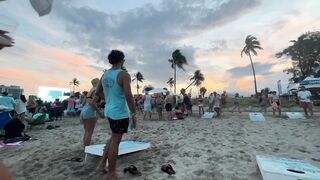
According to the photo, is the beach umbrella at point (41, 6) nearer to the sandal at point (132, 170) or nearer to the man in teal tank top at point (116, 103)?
the man in teal tank top at point (116, 103)

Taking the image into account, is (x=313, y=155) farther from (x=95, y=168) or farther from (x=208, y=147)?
(x=95, y=168)

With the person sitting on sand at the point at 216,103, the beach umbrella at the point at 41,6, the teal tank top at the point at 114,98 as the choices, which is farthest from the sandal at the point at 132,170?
the person sitting on sand at the point at 216,103

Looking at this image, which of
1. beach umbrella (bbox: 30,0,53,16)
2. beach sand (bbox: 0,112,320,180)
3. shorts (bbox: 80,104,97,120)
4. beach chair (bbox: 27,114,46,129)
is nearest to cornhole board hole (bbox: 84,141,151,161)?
beach sand (bbox: 0,112,320,180)

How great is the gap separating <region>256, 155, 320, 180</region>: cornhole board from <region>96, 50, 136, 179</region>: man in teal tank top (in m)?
1.95

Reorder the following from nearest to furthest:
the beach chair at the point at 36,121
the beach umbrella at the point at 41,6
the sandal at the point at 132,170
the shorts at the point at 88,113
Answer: the beach umbrella at the point at 41,6 → the sandal at the point at 132,170 → the shorts at the point at 88,113 → the beach chair at the point at 36,121

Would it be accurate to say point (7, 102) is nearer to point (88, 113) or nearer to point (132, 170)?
point (88, 113)

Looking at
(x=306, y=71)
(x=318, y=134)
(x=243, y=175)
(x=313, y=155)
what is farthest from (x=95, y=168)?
(x=306, y=71)

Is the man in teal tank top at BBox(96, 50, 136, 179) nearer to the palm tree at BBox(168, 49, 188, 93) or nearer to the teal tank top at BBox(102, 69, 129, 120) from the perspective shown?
the teal tank top at BBox(102, 69, 129, 120)

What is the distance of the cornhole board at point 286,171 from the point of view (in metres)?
3.27

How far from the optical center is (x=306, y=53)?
148 feet

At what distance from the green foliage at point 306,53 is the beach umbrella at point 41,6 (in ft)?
156

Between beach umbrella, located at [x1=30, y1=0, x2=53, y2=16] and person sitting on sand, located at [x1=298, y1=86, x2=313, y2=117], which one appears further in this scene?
person sitting on sand, located at [x1=298, y1=86, x2=313, y2=117]

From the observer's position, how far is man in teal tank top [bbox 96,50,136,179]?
3646mm

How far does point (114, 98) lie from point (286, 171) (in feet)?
8.03
